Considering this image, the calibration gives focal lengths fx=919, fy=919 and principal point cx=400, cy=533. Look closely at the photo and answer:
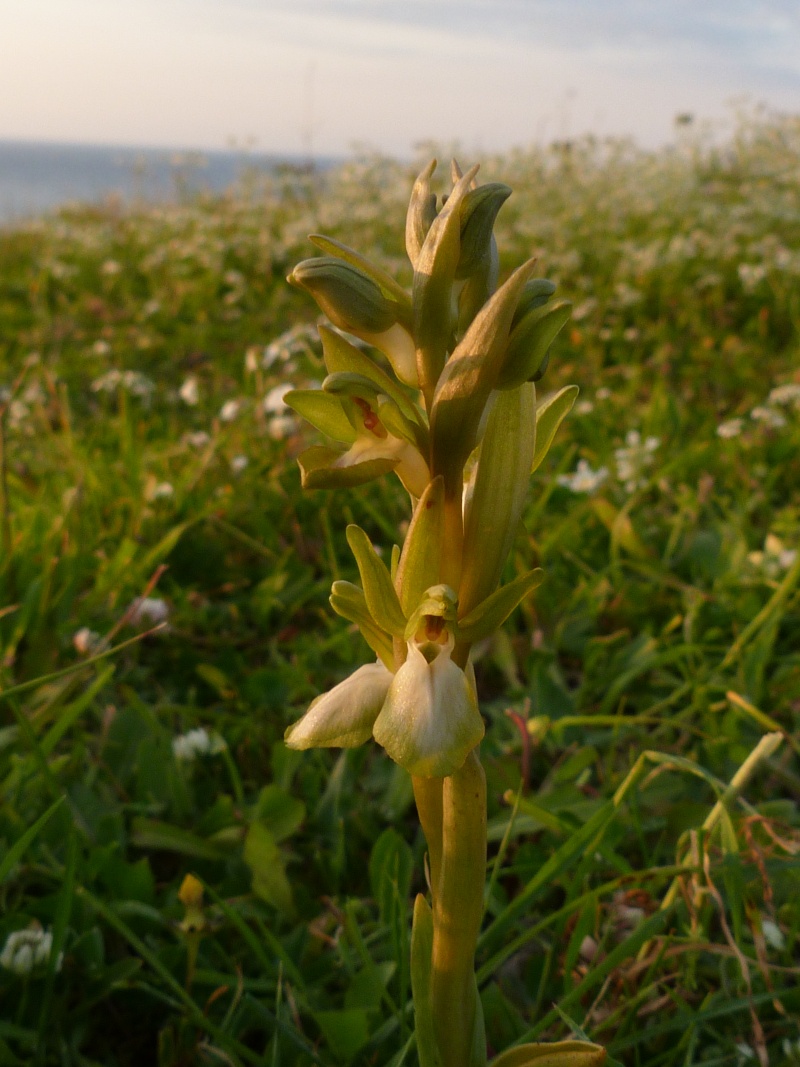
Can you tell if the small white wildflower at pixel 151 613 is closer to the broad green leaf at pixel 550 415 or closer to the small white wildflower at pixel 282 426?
the small white wildflower at pixel 282 426

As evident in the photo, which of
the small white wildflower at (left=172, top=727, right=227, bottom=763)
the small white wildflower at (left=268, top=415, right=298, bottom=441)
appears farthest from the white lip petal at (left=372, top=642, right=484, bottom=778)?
the small white wildflower at (left=268, top=415, right=298, bottom=441)

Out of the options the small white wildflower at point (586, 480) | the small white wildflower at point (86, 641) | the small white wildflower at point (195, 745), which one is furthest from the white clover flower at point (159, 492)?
the small white wildflower at point (586, 480)

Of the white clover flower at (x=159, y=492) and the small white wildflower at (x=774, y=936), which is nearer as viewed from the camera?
the small white wildflower at (x=774, y=936)

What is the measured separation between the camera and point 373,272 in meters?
0.92

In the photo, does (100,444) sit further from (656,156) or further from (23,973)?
(656,156)

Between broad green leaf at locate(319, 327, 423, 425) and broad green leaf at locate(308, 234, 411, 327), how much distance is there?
0.18 ft

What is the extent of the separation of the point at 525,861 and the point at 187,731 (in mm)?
745

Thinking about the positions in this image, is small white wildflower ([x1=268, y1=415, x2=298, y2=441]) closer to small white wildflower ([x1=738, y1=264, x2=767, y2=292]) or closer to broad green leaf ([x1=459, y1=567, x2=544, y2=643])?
broad green leaf ([x1=459, y1=567, x2=544, y2=643])

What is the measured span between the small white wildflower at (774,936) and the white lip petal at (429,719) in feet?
2.44

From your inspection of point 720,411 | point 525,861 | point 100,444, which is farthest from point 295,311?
point 525,861

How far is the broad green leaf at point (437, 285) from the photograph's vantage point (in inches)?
33.3

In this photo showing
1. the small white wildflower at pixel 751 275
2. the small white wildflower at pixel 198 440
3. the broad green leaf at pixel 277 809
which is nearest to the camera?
the broad green leaf at pixel 277 809

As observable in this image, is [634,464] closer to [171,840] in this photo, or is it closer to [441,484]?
[171,840]

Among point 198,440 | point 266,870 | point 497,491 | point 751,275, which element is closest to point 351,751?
point 266,870
